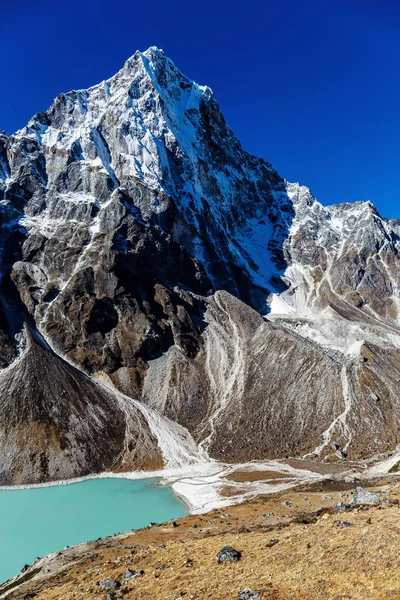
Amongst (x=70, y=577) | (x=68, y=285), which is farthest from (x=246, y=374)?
(x=70, y=577)

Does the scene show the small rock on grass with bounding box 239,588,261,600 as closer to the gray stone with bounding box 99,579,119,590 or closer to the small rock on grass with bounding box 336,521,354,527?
the small rock on grass with bounding box 336,521,354,527

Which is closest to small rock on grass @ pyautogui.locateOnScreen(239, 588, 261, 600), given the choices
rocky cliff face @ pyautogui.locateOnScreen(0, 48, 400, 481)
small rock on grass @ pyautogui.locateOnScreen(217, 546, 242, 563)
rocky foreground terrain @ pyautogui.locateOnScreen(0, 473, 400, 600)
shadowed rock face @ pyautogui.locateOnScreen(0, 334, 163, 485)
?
rocky foreground terrain @ pyautogui.locateOnScreen(0, 473, 400, 600)

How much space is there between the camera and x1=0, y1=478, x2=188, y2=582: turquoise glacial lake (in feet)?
162

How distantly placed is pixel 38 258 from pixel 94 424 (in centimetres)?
7728

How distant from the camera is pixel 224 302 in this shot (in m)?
149

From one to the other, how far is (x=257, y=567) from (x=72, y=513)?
50858 mm

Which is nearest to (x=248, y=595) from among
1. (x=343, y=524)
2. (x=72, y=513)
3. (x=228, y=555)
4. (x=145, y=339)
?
(x=228, y=555)

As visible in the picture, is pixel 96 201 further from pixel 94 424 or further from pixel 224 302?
pixel 94 424

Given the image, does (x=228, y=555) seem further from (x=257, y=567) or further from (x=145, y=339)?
(x=145, y=339)

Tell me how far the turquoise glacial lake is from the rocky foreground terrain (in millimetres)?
17566

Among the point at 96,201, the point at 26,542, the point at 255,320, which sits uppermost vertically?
the point at 96,201

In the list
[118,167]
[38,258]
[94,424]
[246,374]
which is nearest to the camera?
[94,424]

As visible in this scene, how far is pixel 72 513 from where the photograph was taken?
61.0 meters

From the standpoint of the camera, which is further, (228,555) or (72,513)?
(72,513)
